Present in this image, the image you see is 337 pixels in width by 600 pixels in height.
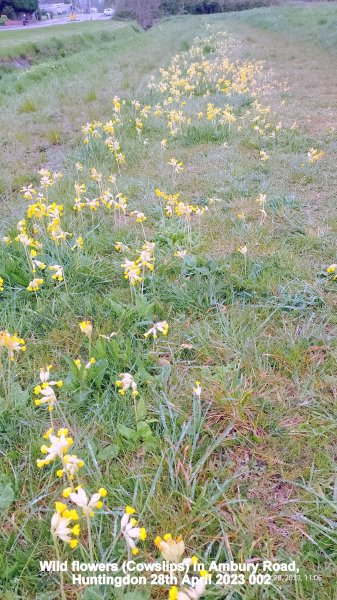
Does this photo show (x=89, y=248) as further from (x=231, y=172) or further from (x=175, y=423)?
(x=231, y=172)

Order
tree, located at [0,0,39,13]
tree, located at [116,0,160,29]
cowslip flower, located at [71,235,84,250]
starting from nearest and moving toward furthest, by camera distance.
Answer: cowslip flower, located at [71,235,84,250], tree, located at [0,0,39,13], tree, located at [116,0,160,29]

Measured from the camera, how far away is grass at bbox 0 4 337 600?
1645 mm

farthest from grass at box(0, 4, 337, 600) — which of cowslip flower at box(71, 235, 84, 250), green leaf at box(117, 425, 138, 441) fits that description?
cowslip flower at box(71, 235, 84, 250)

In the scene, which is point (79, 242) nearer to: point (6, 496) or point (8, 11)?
point (6, 496)

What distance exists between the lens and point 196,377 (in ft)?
7.72

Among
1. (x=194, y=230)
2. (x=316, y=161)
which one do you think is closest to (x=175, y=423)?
(x=194, y=230)

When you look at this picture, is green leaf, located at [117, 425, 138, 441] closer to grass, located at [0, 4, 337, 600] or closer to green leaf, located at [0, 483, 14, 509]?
grass, located at [0, 4, 337, 600]

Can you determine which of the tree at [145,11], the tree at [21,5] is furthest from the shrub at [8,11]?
the tree at [145,11]

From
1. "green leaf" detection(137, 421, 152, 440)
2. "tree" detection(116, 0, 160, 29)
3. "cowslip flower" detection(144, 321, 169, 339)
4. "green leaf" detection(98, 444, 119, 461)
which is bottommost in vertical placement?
"green leaf" detection(98, 444, 119, 461)

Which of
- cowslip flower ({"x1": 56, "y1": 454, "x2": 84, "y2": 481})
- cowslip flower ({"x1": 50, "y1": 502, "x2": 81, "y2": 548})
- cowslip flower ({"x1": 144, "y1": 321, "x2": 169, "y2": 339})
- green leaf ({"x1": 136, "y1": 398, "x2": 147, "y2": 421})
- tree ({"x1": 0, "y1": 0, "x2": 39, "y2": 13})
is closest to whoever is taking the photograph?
cowslip flower ({"x1": 50, "y1": 502, "x2": 81, "y2": 548})

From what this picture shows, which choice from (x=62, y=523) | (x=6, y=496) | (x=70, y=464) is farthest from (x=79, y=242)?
(x=62, y=523)

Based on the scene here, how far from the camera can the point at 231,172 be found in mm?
5094

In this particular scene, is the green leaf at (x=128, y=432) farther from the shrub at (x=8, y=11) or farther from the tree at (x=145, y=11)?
the shrub at (x=8, y=11)

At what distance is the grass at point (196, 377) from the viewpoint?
1.64m
